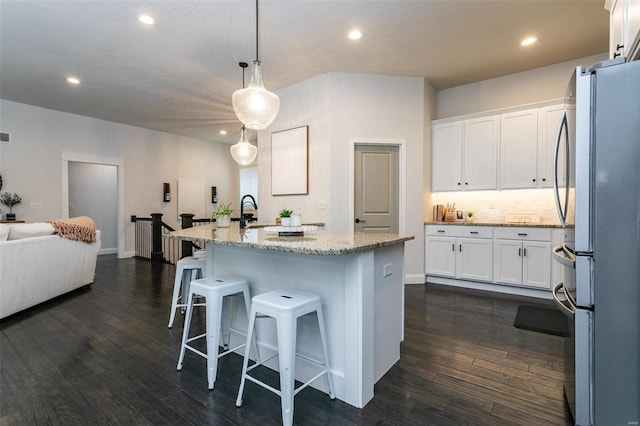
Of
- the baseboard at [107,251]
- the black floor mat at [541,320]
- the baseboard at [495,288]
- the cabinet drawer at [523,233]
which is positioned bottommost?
the black floor mat at [541,320]

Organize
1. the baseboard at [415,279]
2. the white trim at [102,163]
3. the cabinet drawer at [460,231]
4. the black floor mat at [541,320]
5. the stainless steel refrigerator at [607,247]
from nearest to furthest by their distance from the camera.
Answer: the stainless steel refrigerator at [607,247]
the black floor mat at [541,320]
the cabinet drawer at [460,231]
the baseboard at [415,279]
the white trim at [102,163]

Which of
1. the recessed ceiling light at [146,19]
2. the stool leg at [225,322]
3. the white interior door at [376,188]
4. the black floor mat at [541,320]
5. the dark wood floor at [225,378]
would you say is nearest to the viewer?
the dark wood floor at [225,378]

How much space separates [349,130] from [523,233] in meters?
2.70

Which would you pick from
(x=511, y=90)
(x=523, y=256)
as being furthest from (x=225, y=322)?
(x=511, y=90)

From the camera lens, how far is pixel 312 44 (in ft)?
11.9

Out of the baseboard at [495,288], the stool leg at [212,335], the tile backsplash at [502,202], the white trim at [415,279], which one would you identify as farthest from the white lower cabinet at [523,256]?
the stool leg at [212,335]

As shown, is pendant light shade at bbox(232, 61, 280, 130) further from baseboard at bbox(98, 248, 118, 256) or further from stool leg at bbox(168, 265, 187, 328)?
baseboard at bbox(98, 248, 118, 256)

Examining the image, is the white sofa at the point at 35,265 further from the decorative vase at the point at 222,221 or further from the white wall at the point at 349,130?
the white wall at the point at 349,130

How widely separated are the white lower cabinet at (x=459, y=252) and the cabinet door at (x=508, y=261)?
8 cm

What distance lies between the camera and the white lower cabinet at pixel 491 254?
12.8 ft

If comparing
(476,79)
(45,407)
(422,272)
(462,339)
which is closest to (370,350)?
(462,339)

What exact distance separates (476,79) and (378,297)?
4.23 m

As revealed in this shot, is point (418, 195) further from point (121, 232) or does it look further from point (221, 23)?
point (121, 232)

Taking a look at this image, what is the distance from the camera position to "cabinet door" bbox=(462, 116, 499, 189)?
4.42 m
